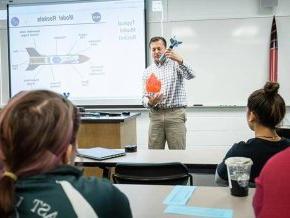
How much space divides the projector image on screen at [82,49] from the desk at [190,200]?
3414mm

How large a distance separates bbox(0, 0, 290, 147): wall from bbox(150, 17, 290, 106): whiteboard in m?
0.07

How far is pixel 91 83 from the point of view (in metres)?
5.30

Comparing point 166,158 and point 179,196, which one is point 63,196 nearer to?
point 179,196

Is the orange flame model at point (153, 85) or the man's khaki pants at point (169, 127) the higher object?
the orange flame model at point (153, 85)

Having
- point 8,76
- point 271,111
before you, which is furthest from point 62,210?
point 8,76

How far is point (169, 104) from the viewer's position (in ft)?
13.0

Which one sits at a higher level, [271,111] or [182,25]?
[182,25]

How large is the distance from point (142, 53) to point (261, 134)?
129 inches

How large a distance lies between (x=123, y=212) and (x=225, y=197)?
716mm

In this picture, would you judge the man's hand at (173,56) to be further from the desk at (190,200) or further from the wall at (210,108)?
the desk at (190,200)

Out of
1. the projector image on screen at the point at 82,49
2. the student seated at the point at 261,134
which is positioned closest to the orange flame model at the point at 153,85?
the projector image on screen at the point at 82,49

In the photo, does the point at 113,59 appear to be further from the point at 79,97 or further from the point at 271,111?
the point at 271,111

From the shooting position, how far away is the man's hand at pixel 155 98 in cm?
387

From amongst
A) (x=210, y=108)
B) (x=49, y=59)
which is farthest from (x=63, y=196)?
(x=49, y=59)
